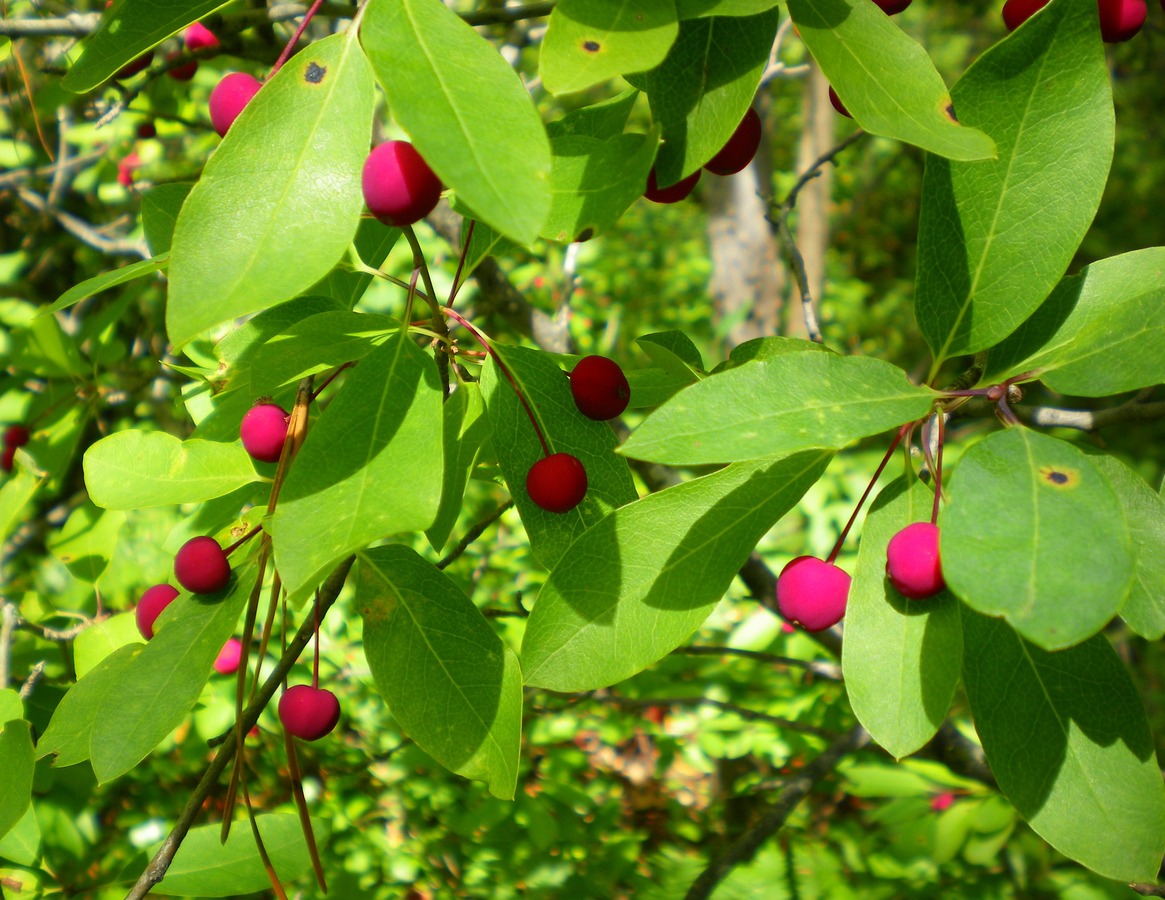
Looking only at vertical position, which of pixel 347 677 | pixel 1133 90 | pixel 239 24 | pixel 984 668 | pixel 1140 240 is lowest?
pixel 1140 240

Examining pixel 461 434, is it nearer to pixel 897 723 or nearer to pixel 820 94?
pixel 897 723

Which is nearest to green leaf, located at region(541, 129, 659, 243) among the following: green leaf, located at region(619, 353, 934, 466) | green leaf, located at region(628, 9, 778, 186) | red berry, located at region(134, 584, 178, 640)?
green leaf, located at region(628, 9, 778, 186)

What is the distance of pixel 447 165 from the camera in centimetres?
64

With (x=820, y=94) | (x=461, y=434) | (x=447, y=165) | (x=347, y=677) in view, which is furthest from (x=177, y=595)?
(x=820, y=94)

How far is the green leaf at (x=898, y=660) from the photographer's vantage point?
2.72 ft

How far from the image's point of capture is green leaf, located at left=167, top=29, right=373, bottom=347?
26.7 inches

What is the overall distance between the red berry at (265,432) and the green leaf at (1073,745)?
0.69m

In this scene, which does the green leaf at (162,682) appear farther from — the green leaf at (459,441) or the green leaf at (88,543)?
the green leaf at (88,543)

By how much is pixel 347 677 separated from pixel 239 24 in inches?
64.0

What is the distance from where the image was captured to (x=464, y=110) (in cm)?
68

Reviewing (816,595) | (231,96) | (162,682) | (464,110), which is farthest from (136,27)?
(816,595)

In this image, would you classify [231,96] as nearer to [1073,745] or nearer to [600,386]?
[600,386]

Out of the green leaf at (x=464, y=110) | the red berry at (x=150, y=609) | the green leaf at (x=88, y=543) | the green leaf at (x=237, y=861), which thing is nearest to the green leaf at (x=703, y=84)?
the green leaf at (x=464, y=110)

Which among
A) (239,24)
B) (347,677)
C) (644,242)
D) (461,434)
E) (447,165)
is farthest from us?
(644,242)
